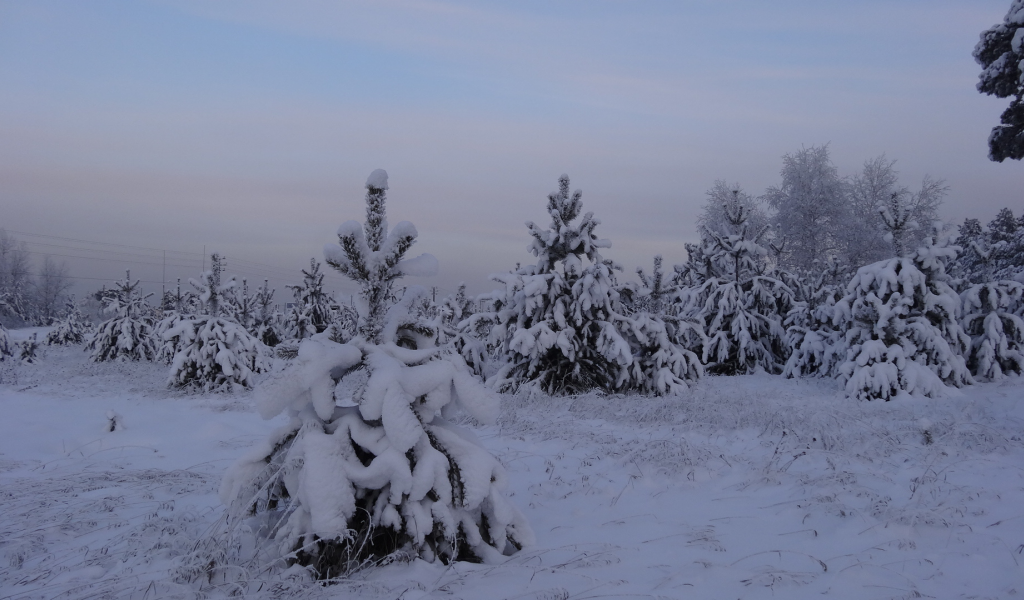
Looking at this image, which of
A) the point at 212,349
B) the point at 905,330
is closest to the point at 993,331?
the point at 905,330

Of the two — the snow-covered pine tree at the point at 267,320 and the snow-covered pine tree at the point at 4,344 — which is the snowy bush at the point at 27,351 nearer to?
the snow-covered pine tree at the point at 4,344

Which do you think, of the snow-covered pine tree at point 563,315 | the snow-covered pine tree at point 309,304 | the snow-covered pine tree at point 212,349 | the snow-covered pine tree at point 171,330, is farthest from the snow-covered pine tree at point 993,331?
the snow-covered pine tree at point 309,304

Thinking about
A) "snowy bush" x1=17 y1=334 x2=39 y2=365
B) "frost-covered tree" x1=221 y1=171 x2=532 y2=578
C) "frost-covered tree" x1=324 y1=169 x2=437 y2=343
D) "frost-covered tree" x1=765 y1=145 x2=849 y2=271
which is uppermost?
"frost-covered tree" x1=765 y1=145 x2=849 y2=271

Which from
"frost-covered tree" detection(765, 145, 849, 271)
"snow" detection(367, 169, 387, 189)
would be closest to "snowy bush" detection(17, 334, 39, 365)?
"snow" detection(367, 169, 387, 189)

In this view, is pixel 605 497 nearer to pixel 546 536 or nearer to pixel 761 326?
pixel 546 536

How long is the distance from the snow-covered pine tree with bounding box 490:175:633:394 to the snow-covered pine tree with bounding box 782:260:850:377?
18.0 ft

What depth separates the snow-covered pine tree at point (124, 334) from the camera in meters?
19.5

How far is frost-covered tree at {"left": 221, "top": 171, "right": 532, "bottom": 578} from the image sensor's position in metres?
2.98

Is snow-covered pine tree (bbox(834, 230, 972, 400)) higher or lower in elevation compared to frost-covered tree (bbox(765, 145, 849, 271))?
lower

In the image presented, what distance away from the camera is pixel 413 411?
129 inches

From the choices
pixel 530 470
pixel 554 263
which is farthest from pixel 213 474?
pixel 554 263

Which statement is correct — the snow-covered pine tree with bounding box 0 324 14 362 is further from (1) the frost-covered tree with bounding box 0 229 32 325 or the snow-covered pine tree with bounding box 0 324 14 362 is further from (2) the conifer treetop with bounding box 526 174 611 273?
(1) the frost-covered tree with bounding box 0 229 32 325

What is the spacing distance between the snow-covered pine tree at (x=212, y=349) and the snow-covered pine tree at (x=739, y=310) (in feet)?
37.3

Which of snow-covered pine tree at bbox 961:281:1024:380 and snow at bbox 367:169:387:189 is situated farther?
snow-covered pine tree at bbox 961:281:1024:380
